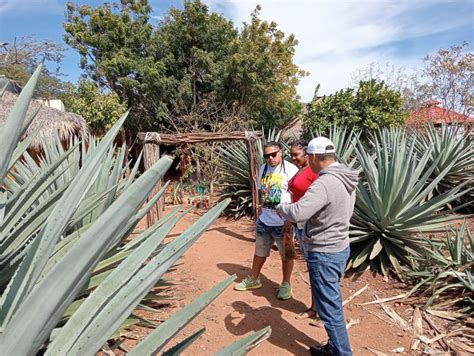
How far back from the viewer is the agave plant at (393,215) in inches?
175

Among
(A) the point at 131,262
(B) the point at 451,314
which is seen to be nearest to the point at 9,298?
(A) the point at 131,262

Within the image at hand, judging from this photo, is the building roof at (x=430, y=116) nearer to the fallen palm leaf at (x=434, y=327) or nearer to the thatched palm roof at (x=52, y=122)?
the fallen palm leaf at (x=434, y=327)

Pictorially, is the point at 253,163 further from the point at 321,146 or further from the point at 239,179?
the point at 321,146

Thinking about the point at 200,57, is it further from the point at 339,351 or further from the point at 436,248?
the point at 339,351

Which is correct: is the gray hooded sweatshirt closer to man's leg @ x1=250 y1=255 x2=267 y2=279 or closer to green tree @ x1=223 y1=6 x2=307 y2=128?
man's leg @ x1=250 y1=255 x2=267 y2=279

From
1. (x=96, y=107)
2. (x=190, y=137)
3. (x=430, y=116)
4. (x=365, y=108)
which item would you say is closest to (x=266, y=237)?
(x=190, y=137)

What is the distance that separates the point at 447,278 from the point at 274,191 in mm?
2164

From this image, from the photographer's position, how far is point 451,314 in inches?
142

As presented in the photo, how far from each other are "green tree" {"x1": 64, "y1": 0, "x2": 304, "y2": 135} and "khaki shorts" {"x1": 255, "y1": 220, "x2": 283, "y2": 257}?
34.6 feet

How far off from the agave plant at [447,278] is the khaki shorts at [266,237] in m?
1.59

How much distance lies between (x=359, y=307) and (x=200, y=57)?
1179cm

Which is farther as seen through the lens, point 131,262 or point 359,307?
point 359,307

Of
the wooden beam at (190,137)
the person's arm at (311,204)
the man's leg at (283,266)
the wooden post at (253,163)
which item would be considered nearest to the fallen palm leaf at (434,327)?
the man's leg at (283,266)

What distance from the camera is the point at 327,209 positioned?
2623mm
